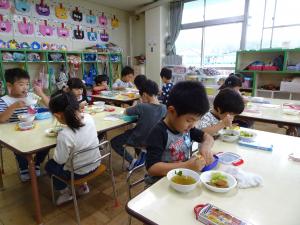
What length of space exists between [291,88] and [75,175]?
4342 millimetres

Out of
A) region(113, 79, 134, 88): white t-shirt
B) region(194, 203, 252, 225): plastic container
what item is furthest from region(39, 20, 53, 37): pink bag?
region(194, 203, 252, 225): plastic container

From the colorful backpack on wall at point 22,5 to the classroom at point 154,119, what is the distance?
0.06 meters

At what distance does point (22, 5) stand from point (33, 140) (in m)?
4.16

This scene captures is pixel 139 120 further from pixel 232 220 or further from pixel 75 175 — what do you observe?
pixel 232 220

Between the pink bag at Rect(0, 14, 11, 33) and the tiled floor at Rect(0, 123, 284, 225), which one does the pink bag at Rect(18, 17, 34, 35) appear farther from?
the tiled floor at Rect(0, 123, 284, 225)

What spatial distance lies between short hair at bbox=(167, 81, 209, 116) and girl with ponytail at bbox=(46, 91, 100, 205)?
2.72 ft

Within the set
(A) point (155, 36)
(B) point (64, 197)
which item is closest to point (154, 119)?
(B) point (64, 197)

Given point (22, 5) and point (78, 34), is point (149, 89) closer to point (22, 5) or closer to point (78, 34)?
point (22, 5)

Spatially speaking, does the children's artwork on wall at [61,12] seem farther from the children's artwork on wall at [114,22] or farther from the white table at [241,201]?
the white table at [241,201]

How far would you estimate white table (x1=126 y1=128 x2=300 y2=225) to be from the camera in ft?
2.45

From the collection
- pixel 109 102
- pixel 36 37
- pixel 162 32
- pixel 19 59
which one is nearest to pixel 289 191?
pixel 109 102

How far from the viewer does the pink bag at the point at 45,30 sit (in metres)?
4.78

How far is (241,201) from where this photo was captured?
835 mm

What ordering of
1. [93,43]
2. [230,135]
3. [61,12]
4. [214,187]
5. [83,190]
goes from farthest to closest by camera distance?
[93,43]
[61,12]
[83,190]
[230,135]
[214,187]
